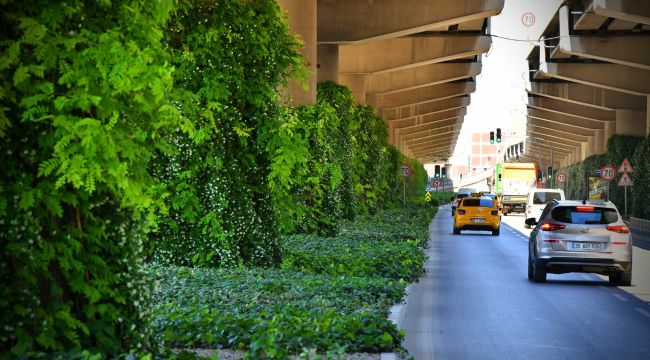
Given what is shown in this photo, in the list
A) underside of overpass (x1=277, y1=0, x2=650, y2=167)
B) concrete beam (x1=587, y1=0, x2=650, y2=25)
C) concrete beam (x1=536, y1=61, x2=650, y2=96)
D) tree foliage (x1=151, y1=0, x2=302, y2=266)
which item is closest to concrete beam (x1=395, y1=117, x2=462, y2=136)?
underside of overpass (x1=277, y1=0, x2=650, y2=167)

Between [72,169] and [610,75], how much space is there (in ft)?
212

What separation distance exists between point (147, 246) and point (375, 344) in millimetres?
9538

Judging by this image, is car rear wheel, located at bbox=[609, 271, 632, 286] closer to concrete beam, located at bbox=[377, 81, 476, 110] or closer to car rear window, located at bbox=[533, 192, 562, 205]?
car rear window, located at bbox=[533, 192, 562, 205]

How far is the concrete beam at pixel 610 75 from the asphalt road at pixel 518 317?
1700 inches

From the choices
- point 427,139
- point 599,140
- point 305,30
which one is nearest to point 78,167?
point 305,30

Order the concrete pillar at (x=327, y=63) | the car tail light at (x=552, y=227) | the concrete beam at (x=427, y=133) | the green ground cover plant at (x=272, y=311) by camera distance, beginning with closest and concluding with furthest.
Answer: the green ground cover plant at (x=272, y=311)
the car tail light at (x=552, y=227)
the concrete pillar at (x=327, y=63)
the concrete beam at (x=427, y=133)

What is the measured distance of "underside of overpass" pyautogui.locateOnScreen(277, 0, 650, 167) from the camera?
47.4m

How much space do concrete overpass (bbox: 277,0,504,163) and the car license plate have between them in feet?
24.4

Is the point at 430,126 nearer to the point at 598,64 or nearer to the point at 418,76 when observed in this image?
the point at 418,76

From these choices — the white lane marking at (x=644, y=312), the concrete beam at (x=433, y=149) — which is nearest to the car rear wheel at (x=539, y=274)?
the white lane marking at (x=644, y=312)

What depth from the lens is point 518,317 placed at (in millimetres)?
17047

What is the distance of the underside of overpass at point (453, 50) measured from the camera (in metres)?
47.4

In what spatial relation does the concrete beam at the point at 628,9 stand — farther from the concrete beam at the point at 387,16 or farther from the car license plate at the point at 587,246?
the car license plate at the point at 587,246

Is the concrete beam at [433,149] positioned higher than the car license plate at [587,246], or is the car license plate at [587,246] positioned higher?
the concrete beam at [433,149]
